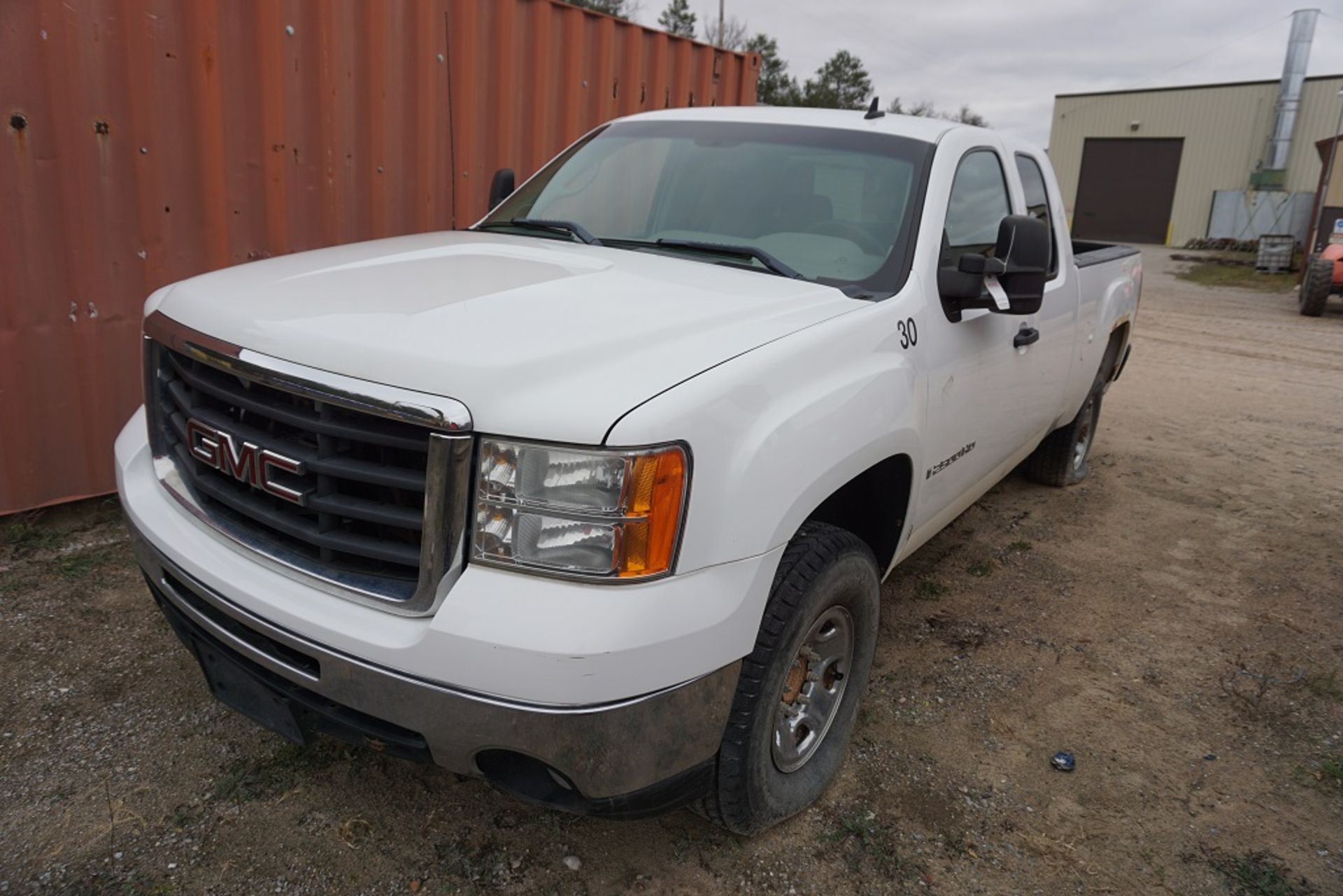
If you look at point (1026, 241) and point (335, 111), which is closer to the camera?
point (1026, 241)

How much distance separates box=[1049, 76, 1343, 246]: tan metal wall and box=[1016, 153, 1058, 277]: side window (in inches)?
1035

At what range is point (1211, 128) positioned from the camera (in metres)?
30.3

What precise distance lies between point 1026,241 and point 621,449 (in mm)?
1681

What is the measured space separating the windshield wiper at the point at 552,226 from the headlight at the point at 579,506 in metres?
1.51

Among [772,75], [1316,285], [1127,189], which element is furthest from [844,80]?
[1316,285]

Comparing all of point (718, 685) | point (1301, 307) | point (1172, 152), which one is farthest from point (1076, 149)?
point (718, 685)

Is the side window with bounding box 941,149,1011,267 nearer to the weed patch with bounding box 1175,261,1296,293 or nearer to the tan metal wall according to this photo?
the weed patch with bounding box 1175,261,1296,293

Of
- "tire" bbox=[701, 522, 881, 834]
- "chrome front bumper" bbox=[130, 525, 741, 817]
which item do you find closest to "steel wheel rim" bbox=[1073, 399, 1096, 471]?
"tire" bbox=[701, 522, 881, 834]

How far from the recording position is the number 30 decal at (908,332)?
2.59 metres

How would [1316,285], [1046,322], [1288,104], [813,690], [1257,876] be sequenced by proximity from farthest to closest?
[1288,104] → [1316,285] → [1046,322] → [813,690] → [1257,876]

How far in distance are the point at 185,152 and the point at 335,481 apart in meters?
3.07

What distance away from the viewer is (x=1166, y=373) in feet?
30.8

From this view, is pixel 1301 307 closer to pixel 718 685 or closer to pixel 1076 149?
pixel 718 685

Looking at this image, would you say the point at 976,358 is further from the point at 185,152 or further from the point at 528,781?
the point at 185,152
